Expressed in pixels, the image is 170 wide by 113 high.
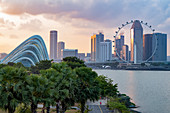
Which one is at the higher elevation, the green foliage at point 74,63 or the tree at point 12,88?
the green foliage at point 74,63

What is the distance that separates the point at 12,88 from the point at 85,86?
35.9 feet

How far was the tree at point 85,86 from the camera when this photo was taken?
27.2m

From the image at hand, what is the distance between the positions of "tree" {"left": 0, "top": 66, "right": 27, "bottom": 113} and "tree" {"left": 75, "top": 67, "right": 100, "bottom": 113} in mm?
9374

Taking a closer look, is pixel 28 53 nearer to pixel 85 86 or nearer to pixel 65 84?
pixel 85 86

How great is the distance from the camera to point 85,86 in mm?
27797

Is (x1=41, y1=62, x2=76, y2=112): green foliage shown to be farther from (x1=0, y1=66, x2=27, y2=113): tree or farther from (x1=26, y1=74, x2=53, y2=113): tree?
(x1=0, y1=66, x2=27, y2=113): tree

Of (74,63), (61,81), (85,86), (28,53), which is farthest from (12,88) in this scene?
(28,53)

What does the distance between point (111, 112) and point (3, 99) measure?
812 inches

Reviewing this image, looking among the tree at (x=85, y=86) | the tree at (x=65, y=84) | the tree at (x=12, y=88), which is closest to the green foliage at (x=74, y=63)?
the tree at (x=85, y=86)

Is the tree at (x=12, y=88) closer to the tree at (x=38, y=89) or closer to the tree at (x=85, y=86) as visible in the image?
the tree at (x=38, y=89)

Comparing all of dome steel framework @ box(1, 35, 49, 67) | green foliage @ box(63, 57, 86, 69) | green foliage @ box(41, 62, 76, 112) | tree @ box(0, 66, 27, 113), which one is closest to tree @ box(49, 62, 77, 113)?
green foliage @ box(41, 62, 76, 112)

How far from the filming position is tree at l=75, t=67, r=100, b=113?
27.2 meters

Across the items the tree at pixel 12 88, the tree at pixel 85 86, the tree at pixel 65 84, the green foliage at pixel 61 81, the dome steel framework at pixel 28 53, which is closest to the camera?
the tree at pixel 12 88

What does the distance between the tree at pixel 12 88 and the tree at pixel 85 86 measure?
9.37 metres
